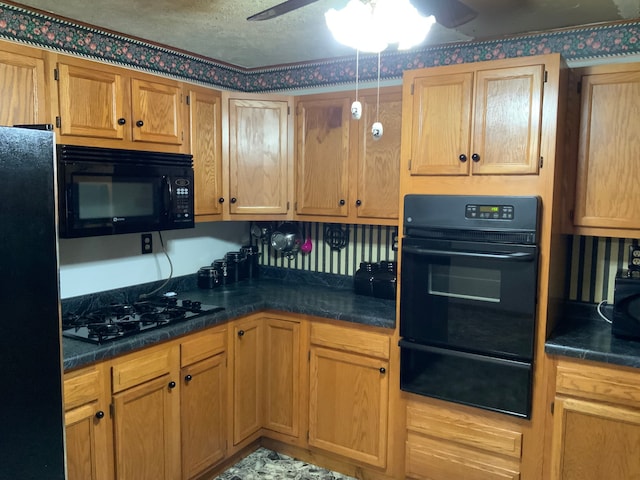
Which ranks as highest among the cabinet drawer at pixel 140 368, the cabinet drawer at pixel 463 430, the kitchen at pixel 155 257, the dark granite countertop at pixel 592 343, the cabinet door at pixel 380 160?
the cabinet door at pixel 380 160

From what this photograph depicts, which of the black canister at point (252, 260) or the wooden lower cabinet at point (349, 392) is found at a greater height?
the black canister at point (252, 260)

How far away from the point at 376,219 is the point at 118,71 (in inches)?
60.8

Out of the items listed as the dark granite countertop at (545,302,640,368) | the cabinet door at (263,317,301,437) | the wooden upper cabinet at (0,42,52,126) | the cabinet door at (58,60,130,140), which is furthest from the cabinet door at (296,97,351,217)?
the wooden upper cabinet at (0,42,52,126)

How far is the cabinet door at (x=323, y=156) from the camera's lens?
9.93 ft

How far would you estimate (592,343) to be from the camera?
2.21 metres

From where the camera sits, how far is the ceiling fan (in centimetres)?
159

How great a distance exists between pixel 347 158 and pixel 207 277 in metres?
1.17

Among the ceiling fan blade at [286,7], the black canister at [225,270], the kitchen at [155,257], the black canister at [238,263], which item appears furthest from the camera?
the black canister at [238,263]

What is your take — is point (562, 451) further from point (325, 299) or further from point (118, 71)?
point (118, 71)

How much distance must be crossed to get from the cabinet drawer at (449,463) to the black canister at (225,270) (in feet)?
5.03

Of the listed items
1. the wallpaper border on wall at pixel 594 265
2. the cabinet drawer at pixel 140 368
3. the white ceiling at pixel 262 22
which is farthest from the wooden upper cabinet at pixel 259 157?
the wallpaper border on wall at pixel 594 265

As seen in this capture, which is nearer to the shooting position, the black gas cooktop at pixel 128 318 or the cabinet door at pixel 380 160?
the black gas cooktop at pixel 128 318

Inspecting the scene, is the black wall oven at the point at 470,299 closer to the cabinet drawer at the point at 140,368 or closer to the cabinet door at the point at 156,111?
the cabinet drawer at the point at 140,368

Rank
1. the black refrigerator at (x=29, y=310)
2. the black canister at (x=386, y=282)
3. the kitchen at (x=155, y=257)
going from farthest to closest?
the black canister at (x=386, y=282)
the kitchen at (x=155, y=257)
the black refrigerator at (x=29, y=310)
